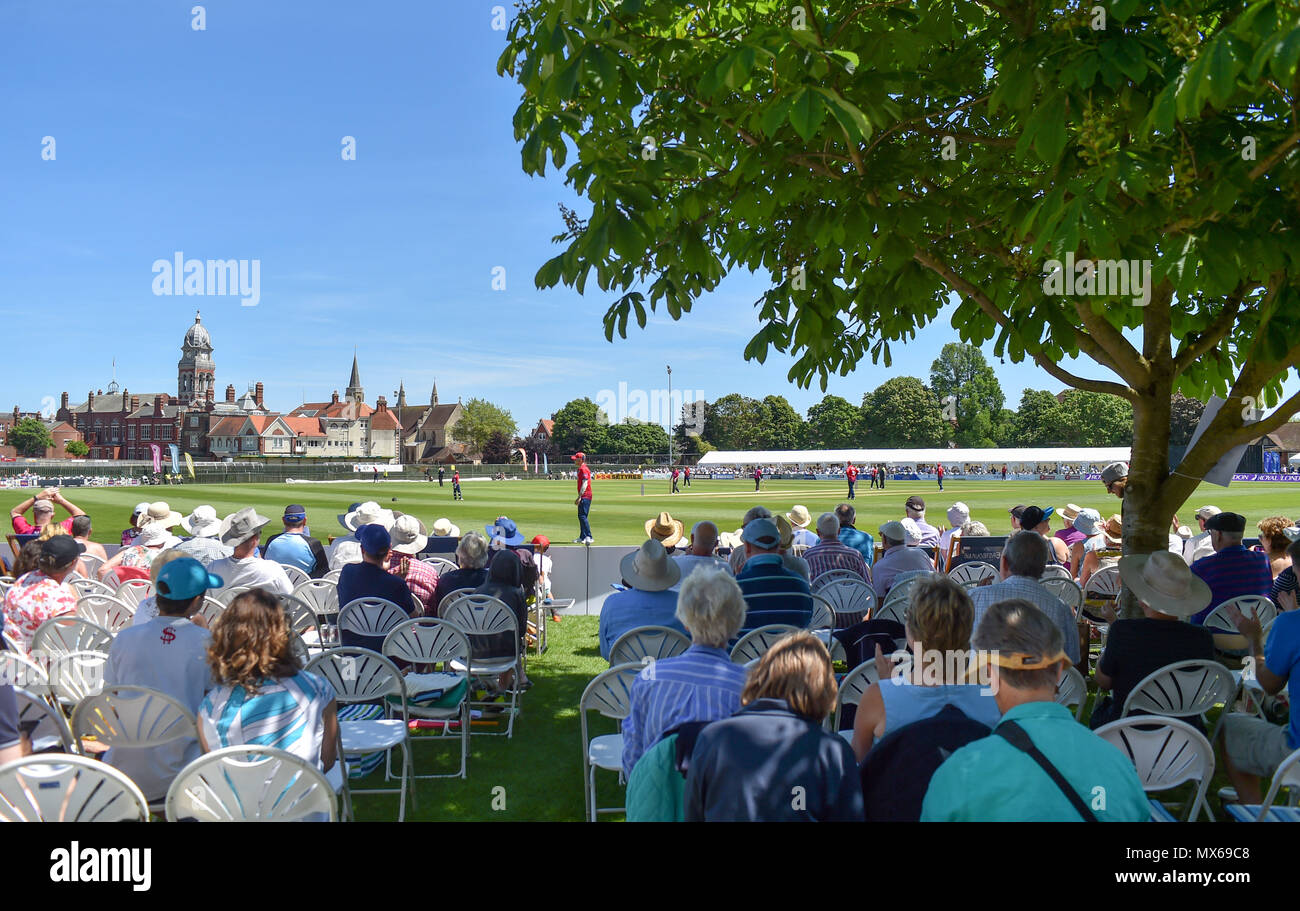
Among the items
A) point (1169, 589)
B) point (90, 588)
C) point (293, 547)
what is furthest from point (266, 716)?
point (293, 547)

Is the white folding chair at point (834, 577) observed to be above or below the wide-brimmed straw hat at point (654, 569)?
below

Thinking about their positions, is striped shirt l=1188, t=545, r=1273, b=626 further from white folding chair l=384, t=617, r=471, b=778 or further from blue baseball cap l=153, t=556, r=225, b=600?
blue baseball cap l=153, t=556, r=225, b=600

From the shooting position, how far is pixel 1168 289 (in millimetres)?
6266

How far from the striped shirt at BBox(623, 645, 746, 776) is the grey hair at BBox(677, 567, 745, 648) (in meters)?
0.08

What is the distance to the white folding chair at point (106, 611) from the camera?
6285 millimetres

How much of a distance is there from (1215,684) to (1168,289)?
10.8 feet

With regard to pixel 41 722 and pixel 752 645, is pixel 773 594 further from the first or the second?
pixel 41 722

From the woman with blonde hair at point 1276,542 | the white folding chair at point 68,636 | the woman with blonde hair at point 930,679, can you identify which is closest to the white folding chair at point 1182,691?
the woman with blonde hair at point 930,679

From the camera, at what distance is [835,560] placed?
829cm

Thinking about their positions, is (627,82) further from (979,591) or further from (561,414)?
(561,414)

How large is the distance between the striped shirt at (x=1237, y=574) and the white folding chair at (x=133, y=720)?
761cm

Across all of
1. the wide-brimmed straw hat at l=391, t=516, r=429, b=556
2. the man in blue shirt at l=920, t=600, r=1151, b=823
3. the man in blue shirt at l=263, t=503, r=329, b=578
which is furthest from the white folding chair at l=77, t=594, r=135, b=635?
the man in blue shirt at l=920, t=600, r=1151, b=823

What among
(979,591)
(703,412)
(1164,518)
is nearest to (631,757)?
(979,591)

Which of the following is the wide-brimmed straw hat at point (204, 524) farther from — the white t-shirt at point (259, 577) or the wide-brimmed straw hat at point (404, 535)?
the white t-shirt at point (259, 577)
